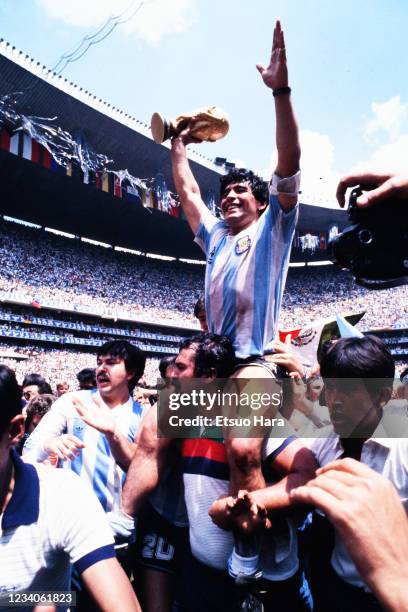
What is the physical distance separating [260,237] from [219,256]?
1.02 feet

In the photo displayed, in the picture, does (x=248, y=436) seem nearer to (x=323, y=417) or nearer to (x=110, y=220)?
(x=323, y=417)

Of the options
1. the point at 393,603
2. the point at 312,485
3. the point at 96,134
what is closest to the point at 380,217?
the point at 312,485

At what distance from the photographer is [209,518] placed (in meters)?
1.92

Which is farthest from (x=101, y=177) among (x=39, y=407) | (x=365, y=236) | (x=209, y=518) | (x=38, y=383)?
(x=365, y=236)

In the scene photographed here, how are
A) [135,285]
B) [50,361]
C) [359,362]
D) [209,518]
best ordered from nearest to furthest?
[359,362] < [209,518] < [50,361] < [135,285]

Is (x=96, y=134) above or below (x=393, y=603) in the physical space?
above

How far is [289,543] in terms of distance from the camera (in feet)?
5.91

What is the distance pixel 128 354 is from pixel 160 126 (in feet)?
5.06

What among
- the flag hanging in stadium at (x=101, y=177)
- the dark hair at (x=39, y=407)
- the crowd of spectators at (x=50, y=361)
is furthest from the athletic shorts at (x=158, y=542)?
the flag hanging in stadium at (x=101, y=177)

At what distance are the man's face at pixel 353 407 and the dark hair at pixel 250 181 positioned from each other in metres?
1.23

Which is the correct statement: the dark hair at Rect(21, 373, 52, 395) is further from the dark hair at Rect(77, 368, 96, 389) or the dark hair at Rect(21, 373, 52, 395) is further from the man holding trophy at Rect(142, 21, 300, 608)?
the man holding trophy at Rect(142, 21, 300, 608)

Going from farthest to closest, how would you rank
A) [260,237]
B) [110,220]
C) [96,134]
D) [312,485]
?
[110,220], [96,134], [260,237], [312,485]

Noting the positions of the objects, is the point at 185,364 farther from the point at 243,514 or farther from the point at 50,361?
the point at 50,361

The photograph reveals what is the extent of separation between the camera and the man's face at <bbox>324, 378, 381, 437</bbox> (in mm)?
1733
